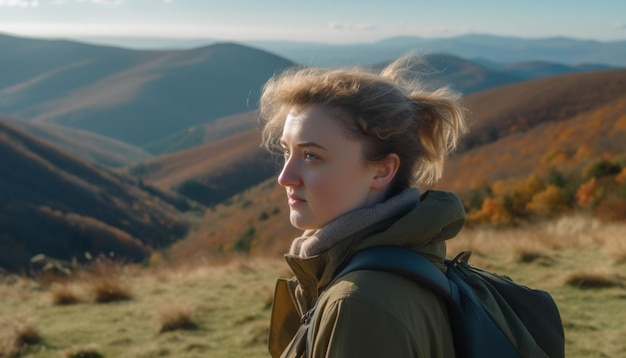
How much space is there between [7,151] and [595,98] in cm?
5754

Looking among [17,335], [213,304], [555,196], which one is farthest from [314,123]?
[555,196]

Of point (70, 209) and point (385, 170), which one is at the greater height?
point (385, 170)

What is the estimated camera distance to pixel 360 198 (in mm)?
1868

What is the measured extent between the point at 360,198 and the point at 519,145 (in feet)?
153

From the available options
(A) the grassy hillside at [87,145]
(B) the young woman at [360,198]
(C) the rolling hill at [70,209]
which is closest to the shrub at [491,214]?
(B) the young woman at [360,198]

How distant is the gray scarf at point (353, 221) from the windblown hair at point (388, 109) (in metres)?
0.13

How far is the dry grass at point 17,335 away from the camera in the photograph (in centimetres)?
562

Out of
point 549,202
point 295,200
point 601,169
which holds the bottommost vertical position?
point 549,202

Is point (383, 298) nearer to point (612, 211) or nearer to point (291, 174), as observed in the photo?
point (291, 174)

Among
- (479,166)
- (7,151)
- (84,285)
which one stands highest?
(84,285)

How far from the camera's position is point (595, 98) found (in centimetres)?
5738

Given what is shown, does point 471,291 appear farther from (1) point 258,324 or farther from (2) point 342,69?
(1) point 258,324

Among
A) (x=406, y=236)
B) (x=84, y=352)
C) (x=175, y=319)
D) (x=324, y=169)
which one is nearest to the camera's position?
(x=406, y=236)

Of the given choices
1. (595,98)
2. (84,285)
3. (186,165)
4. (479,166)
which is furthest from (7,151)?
(84,285)
